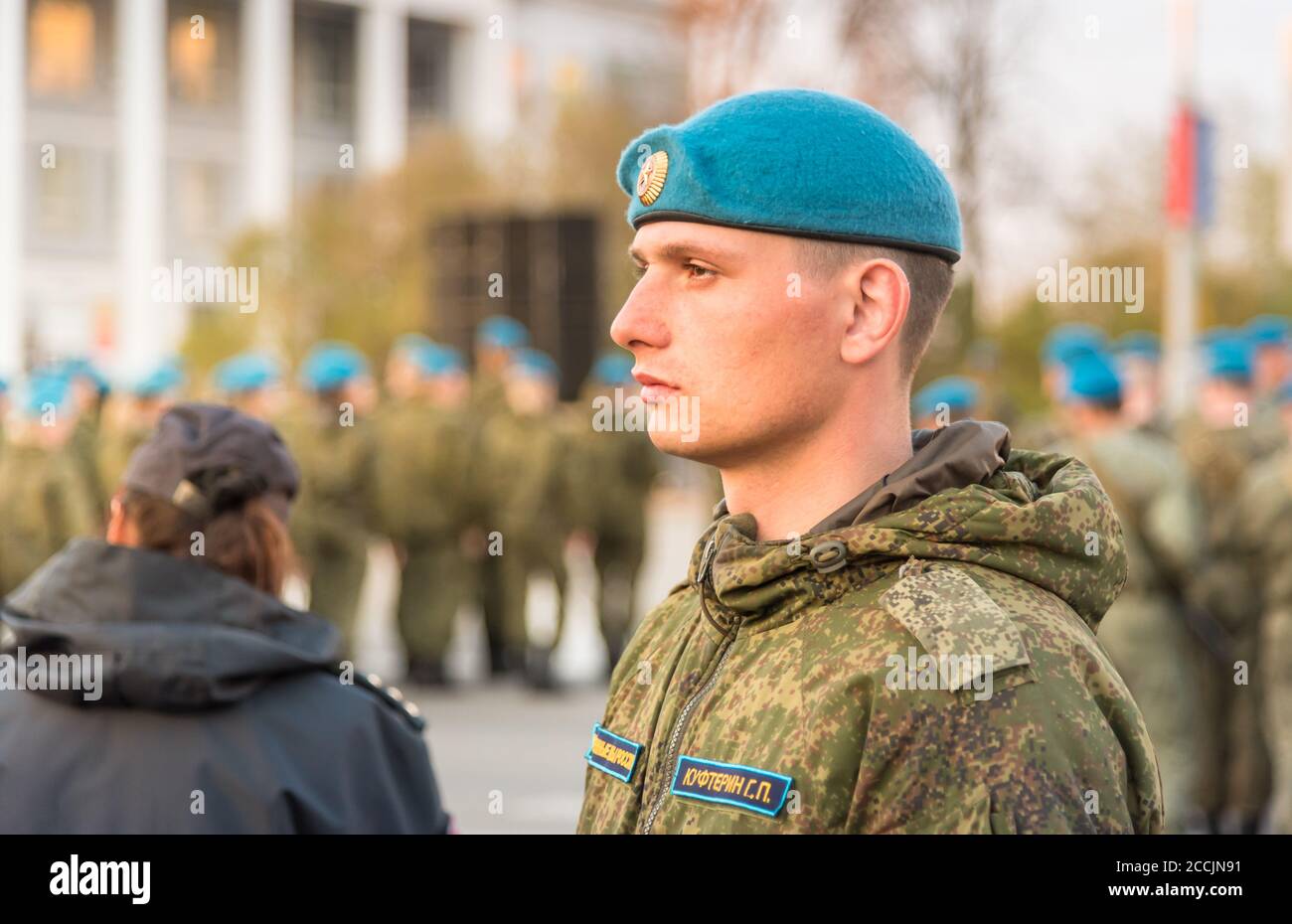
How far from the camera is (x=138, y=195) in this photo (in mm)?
53719

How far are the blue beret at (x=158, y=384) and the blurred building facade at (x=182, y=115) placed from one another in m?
33.3

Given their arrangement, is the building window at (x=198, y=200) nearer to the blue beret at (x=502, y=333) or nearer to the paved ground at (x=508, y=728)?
the paved ground at (x=508, y=728)

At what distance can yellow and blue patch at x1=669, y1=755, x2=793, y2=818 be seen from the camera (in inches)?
71.1

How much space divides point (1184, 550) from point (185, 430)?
4.89 meters

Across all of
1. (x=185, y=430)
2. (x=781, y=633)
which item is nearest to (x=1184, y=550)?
(x=185, y=430)

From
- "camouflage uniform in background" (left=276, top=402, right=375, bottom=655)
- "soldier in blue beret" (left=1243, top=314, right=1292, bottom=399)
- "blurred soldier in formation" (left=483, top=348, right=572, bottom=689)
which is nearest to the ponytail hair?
"soldier in blue beret" (left=1243, top=314, right=1292, bottom=399)

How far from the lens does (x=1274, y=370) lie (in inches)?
405

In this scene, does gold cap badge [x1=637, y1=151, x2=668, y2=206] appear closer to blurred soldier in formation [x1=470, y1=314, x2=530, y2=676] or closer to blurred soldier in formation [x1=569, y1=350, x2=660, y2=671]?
blurred soldier in formation [x1=569, y1=350, x2=660, y2=671]

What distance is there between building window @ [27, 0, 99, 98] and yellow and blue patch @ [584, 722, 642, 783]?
176 feet

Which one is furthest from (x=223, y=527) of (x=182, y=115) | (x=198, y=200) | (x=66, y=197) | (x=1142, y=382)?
(x=182, y=115)

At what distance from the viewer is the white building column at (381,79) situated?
61.0 m

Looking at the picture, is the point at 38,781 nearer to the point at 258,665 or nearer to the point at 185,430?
the point at 258,665

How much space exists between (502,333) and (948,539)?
12702mm

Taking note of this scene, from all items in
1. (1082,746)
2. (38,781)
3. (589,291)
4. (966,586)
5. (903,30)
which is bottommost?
(38,781)
